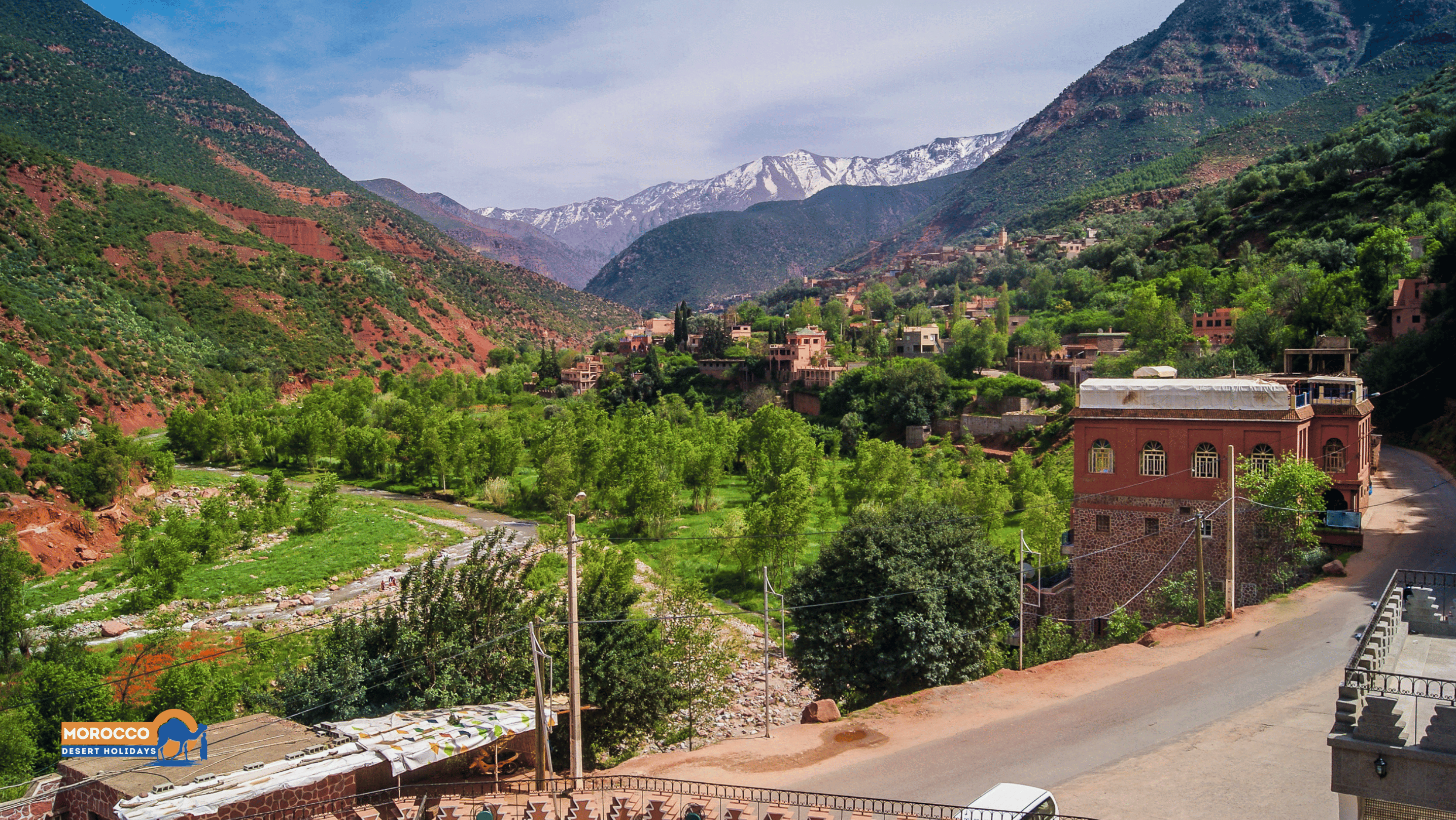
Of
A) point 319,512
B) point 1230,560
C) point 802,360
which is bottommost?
point 319,512

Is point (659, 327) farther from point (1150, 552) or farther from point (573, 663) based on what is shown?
point (573, 663)

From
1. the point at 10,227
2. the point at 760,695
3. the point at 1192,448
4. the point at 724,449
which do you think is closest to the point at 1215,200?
the point at 724,449

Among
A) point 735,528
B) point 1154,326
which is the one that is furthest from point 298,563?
point 1154,326

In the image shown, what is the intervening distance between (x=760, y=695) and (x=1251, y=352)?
30493 mm

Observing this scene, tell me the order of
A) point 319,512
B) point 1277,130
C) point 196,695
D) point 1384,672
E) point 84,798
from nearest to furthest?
point 1384,672 < point 84,798 < point 196,695 < point 319,512 < point 1277,130

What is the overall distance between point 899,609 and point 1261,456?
11.2m

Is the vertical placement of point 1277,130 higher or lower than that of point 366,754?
higher

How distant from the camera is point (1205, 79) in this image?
17788 centimetres

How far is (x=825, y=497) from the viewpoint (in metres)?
48.4

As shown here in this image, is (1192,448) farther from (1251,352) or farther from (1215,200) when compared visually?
(1215,200)

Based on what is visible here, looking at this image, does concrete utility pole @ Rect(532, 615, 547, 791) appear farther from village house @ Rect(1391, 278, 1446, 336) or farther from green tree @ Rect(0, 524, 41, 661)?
village house @ Rect(1391, 278, 1446, 336)

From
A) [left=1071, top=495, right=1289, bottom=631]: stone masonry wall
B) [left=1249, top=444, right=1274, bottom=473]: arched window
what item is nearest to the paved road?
[left=1071, top=495, right=1289, bottom=631]: stone masonry wall

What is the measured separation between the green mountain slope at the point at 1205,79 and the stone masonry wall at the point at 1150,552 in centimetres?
15019

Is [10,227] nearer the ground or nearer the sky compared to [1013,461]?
nearer the sky
